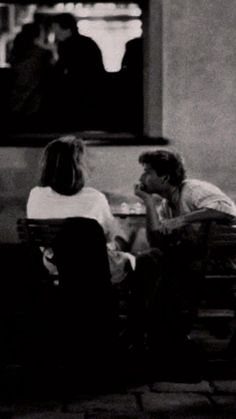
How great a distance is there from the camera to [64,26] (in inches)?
344

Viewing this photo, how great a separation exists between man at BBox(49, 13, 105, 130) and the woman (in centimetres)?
194

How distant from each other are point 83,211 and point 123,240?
1.32 ft

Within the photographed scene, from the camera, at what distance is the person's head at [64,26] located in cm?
872

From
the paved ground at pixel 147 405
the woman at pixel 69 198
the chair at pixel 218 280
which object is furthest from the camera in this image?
the woman at pixel 69 198

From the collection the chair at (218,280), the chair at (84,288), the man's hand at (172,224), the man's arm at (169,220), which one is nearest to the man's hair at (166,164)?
the man's arm at (169,220)

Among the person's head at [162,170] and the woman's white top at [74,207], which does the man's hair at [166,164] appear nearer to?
the person's head at [162,170]

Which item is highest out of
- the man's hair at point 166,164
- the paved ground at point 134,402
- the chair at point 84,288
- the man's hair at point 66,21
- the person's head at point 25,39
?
the man's hair at point 66,21

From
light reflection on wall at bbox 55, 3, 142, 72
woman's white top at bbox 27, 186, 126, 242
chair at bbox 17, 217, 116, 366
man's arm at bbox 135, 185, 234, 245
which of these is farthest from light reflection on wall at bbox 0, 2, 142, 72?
chair at bbox 17, 217, 116, 366

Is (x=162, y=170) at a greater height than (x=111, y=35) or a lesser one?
lesser

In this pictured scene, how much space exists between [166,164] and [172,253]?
0.70m

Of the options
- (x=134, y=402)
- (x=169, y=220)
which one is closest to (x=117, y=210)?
(x=169, y=220)

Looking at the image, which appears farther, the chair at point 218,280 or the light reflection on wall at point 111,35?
the light reflection on wall at point 111,35

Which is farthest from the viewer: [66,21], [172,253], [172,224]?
[66,21]

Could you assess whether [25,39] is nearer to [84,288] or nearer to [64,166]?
[64,166]
